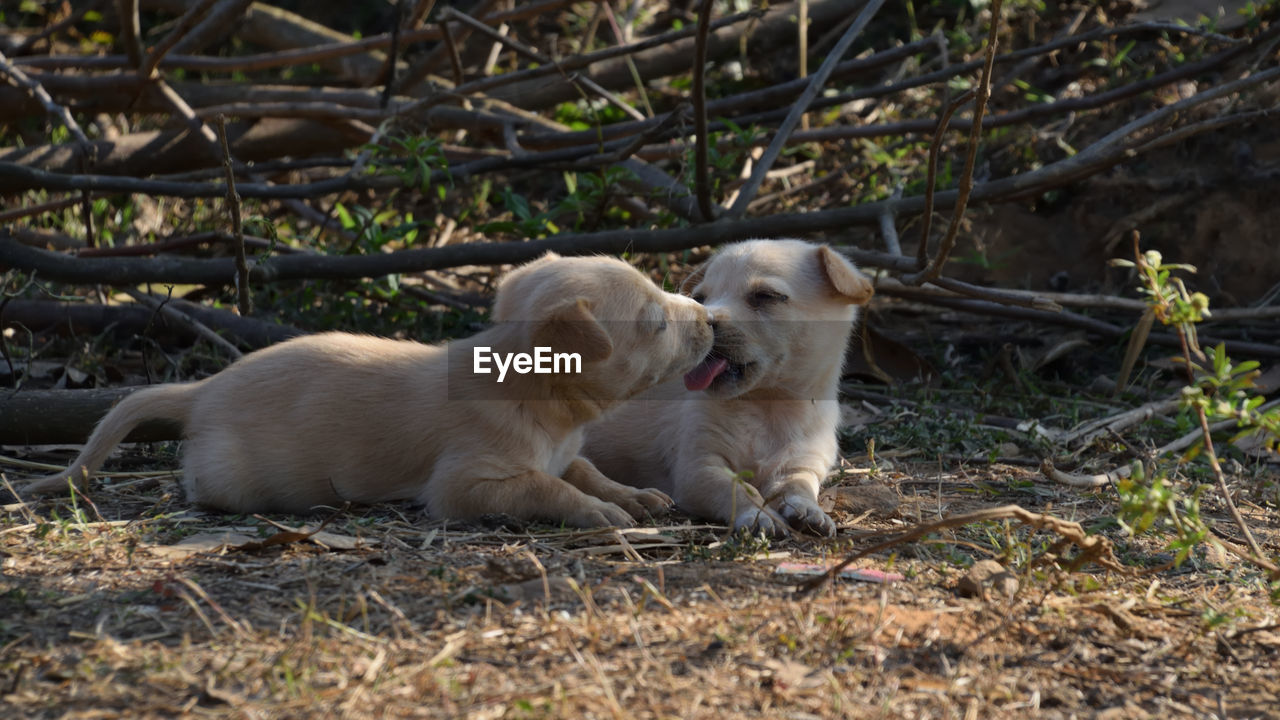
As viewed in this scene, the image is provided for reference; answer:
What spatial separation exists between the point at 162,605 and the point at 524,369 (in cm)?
145

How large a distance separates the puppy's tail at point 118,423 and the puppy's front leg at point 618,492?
4.61 feet

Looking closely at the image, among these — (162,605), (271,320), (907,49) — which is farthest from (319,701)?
(907,49)

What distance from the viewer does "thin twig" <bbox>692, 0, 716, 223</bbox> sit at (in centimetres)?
482

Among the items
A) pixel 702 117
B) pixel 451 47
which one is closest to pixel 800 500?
pixel 702 117

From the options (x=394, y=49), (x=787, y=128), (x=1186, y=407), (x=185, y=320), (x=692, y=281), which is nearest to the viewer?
(x=1186, y=407)

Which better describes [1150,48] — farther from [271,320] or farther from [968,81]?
[271,320]

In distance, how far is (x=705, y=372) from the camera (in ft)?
14.4

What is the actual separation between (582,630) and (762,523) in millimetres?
1116

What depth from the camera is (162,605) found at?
2.93m

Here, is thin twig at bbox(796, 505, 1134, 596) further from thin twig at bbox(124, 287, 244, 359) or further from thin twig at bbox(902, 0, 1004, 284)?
thin twig at bbox(124, 287, 244, 359)

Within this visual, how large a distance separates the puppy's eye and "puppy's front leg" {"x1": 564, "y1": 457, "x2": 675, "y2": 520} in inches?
31.6

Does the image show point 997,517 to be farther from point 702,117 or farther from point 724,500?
point 702,117

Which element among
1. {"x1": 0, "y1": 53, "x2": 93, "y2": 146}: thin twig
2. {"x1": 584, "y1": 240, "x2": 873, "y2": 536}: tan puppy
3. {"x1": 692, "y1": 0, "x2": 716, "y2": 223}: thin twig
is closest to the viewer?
{"x1": 584, "y1": 240, "x2": 873, "y2": 536}: tan puppy

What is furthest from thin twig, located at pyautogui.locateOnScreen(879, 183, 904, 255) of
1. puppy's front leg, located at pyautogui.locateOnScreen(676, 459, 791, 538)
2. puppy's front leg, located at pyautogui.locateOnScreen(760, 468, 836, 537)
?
puppy's front leg, located at pyautogui.locateOnScreen(676, 459, 791, 538)
